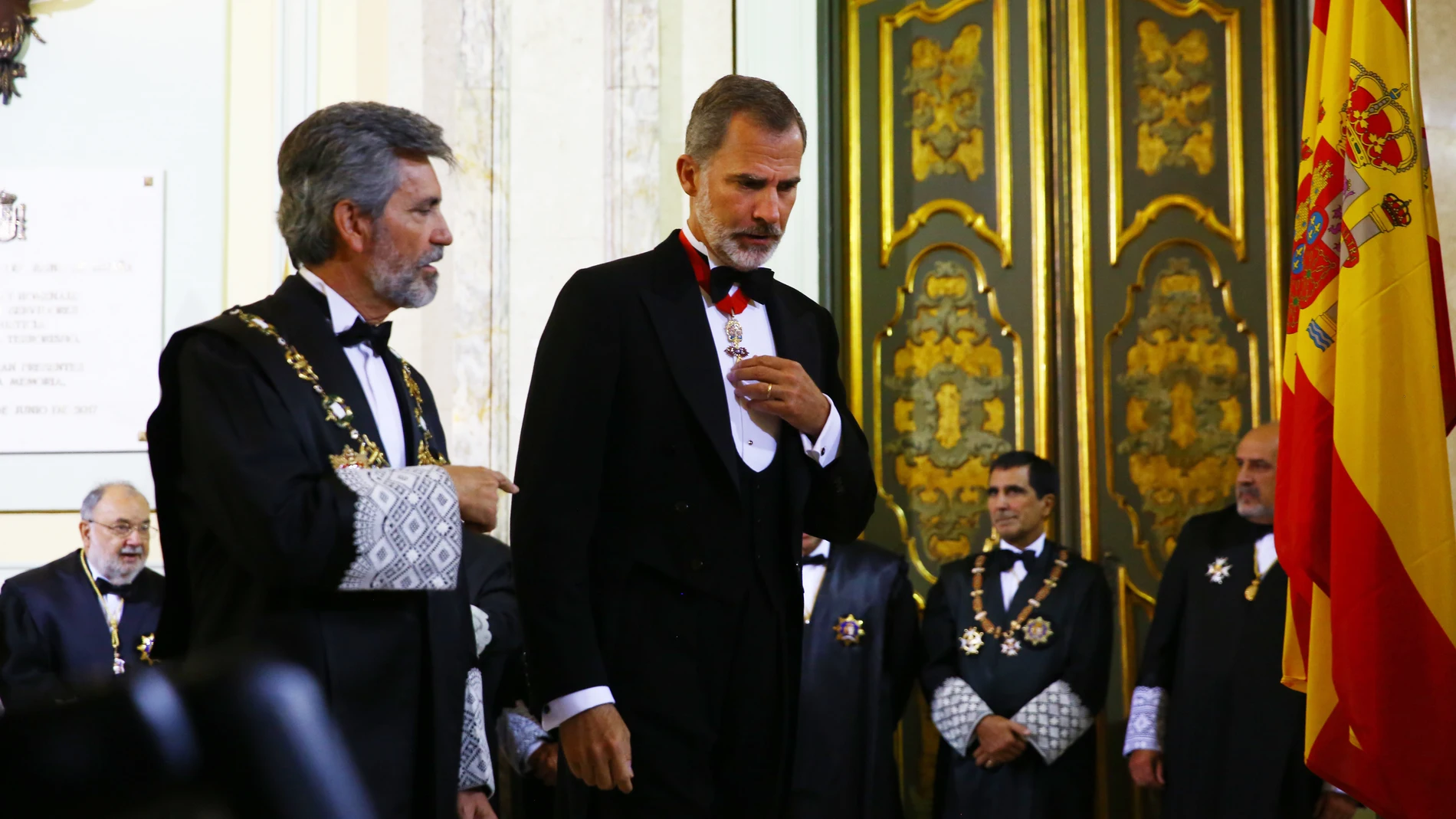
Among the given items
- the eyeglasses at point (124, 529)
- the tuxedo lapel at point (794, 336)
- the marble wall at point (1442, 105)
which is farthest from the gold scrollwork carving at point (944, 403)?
the tuxedo lapel at point (794, 336)

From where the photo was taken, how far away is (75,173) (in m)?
6.14

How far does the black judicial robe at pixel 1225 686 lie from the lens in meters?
4.83

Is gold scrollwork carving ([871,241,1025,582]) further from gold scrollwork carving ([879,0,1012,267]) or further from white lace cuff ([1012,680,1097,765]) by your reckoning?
white lace cuff ([1012,680,1097,765])

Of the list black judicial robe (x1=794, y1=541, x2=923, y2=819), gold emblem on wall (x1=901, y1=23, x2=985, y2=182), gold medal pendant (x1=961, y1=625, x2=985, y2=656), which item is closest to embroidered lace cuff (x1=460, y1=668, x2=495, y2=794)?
black judicial robe (x1=794, y1=541, x2=923, y2=819)

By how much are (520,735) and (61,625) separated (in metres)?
1.82

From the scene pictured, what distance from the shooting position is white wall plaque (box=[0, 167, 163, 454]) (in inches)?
238

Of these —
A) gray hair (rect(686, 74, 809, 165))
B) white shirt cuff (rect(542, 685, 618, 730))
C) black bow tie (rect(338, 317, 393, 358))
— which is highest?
gray hair (rect(686, 74, 809, 165))

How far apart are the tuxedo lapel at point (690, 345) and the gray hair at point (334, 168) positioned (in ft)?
1.62

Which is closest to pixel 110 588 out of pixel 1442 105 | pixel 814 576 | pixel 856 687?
pixel 814 576

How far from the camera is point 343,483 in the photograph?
2213mm

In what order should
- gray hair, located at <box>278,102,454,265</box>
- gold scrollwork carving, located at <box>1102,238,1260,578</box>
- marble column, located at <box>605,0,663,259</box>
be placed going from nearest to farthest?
1. gray hair, located at <box>278,102,454,265</box>
2. marble column, located at <box>605,0,663,259</box>
3. gold scrollwork carving, located at <box>1102,238,1260,578</box>

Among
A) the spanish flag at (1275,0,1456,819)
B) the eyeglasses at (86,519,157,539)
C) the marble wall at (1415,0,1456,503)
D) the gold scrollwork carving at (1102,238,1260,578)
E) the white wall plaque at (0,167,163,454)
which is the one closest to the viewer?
the spanish flag at (1275,0,1456,819)

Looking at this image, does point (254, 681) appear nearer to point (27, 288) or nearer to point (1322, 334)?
point (1322, 334)

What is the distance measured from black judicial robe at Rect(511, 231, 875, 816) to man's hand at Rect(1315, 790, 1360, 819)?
2.89m
